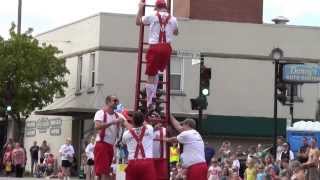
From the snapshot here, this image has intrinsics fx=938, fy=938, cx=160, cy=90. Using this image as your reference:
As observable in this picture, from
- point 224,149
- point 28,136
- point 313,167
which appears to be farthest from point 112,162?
point 28,136

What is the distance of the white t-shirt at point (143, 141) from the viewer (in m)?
17.3

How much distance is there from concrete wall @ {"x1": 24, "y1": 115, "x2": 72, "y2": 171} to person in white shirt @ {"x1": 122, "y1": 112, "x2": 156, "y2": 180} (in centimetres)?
3269

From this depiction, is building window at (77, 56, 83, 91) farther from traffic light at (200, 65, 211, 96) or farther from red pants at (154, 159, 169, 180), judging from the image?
red pants at (154, 159, 169, 180)

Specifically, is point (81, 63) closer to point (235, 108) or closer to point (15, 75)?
point (15, 75)

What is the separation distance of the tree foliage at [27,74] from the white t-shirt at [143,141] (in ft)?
105

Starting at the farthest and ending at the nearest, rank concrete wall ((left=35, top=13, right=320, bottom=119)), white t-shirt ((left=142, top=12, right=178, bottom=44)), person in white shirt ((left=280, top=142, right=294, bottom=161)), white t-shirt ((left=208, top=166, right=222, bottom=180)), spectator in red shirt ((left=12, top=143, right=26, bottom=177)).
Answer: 1. concrete wall ((left=35, top=13, right=320, bottom=119))
2. spectator in red shirt ((left=12, top=143, right=26, bottom=177))
3. white t-shirt ((left=208, top=166, right=222, bottom=180))
4. person in white shirt ((left=280, top=142, right=294, bottom=161))
5. white t-shirt ((left=142, top=12, right=178, bottom=44))

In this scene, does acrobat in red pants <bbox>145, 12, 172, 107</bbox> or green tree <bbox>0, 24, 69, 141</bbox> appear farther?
green tree <bbox>0, 24, 69, 141</bbox>

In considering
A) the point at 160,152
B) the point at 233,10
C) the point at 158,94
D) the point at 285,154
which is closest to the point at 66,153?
the point at 285,154

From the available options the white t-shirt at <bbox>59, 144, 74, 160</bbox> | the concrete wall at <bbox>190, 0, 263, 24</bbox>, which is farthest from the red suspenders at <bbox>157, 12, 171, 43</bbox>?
the concrete wall at <bbox>190, 0, 263, 24</bbox>

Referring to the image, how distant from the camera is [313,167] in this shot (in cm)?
2397

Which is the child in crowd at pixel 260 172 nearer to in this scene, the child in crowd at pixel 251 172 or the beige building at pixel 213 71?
the child in crowd at pixel 251 172

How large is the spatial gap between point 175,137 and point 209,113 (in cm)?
3085

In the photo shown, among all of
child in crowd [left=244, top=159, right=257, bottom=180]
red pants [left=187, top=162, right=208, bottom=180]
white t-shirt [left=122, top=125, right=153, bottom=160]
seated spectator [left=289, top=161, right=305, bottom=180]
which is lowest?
child in crowd [left=244, top=159, right=257, bottom=180]

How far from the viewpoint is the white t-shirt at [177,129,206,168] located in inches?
748
